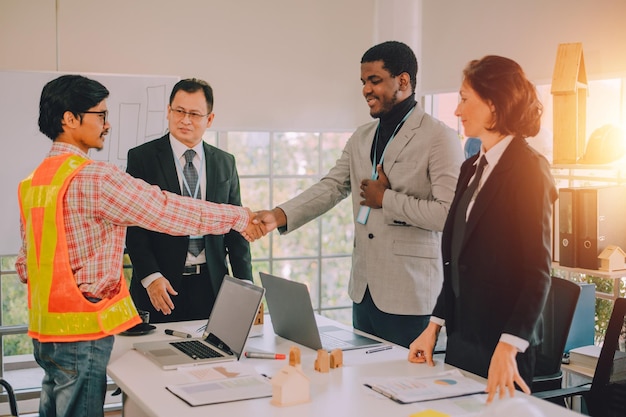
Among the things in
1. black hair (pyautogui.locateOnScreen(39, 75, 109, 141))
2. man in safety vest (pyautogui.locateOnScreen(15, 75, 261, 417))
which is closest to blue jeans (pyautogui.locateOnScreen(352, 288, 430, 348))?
man in safety vest (pyautogui.locateOnScreen(15, 75, 261, 417))

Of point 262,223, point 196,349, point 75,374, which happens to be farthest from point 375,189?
point 75,374

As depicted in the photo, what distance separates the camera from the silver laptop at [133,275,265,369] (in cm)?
242

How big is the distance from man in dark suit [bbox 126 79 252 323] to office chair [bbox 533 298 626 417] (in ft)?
5.33

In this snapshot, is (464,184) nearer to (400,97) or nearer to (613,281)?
(400,97)

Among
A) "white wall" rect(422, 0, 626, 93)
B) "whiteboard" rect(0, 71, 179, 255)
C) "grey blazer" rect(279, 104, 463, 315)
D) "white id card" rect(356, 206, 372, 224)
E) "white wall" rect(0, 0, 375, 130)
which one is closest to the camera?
"grey blazer" rect(279, 104, 463, 315)

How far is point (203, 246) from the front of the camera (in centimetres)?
327

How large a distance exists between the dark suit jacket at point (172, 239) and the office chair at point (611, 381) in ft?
5.32

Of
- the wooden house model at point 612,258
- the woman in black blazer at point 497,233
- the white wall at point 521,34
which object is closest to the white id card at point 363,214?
the woman in black blazer at point 497,233

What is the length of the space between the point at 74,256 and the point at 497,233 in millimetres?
1315

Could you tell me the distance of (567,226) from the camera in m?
3.46

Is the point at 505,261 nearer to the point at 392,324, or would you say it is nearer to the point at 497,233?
the point at 497,233

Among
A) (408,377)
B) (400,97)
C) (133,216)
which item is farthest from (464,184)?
(133,216)

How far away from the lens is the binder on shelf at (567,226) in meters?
3.40

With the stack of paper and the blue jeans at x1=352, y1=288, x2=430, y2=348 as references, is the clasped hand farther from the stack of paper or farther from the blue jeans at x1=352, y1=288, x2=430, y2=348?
the stack of paper
